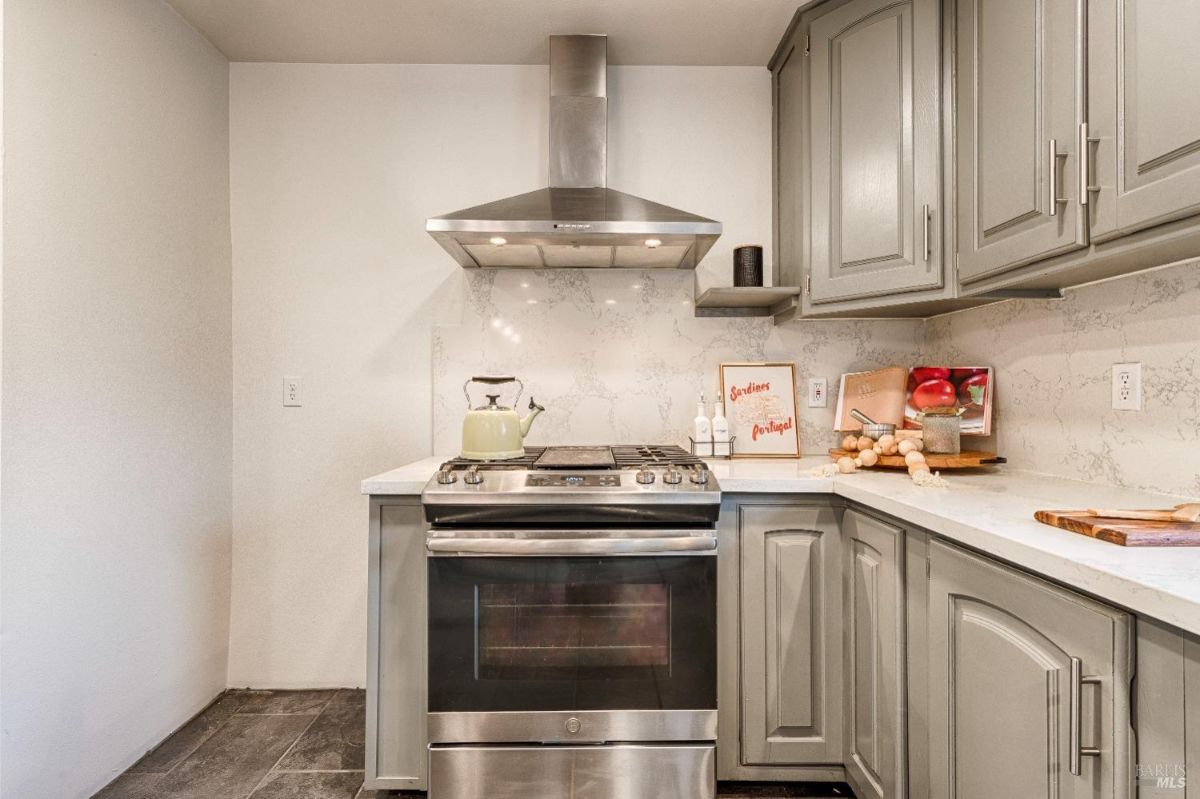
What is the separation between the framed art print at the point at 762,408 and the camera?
223 cm

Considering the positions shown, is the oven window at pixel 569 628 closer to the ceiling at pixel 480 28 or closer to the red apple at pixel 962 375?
the red apple at pixel 962 375

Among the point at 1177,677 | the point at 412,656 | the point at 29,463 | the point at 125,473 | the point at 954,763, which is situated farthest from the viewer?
the point at 125,473

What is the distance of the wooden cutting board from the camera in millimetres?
898

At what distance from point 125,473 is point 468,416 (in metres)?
1.02

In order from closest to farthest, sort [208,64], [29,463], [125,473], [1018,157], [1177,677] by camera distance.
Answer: [1177,677], [1018,157], [29,463], [125,473], [208,64]

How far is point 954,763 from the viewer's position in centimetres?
117

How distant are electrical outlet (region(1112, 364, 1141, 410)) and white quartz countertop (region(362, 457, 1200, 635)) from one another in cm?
21

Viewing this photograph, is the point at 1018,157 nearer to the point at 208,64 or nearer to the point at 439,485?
the point at 439,485

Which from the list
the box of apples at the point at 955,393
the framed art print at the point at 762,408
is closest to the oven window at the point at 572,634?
the framed art print at the point at 762,408

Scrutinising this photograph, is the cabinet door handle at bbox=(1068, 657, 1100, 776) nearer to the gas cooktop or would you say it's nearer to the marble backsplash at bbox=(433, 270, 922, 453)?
the gas cooktop

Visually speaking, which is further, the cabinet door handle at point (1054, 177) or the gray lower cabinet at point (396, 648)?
the gray lower cabinet at point (396, 648)

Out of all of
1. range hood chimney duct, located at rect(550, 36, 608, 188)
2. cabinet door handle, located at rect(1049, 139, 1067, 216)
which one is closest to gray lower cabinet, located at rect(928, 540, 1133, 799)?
cabinet door handle, located at rect(1049, 139, 1067, 216)

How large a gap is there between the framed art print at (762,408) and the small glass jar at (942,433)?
0.52 metres

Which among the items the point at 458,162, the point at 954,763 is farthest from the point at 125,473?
the point at 954,763
